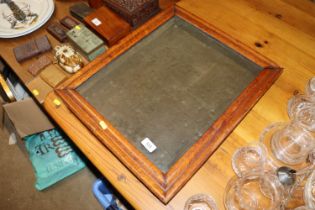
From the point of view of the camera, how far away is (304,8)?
3.55 feet

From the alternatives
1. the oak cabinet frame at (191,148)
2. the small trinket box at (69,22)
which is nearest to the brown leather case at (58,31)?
the small trinket box at (69,22)

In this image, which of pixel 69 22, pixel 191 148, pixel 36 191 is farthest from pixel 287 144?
pixel 36 191

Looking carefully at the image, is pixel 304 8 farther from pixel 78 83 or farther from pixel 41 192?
pixel 41 192

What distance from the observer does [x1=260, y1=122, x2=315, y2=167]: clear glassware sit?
75 centimetres

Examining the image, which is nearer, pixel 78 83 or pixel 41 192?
pixel 78 83

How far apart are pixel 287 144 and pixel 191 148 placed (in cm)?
30

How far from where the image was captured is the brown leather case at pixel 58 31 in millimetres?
1034

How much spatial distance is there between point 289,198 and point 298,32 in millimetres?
623

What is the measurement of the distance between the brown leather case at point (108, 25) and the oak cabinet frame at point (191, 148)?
3cm

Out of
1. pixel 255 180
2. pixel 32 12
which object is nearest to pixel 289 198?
pixel 255 180

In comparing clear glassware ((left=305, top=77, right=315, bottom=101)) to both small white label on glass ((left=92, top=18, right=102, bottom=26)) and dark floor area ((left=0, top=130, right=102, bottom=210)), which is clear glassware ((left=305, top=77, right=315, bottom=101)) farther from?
dark floor area ((left=0, top=130, right=102, bottom=210))

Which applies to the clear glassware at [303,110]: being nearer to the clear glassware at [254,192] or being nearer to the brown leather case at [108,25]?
the clear glassware at [254,192]

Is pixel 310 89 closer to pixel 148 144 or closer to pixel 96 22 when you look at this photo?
pixel 148 144

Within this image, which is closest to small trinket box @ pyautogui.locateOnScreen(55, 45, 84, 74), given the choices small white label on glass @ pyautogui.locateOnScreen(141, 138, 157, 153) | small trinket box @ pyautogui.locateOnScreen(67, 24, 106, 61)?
small trinket box @ pyautogui.locateOnScreen(67, 24, 106, 61)
